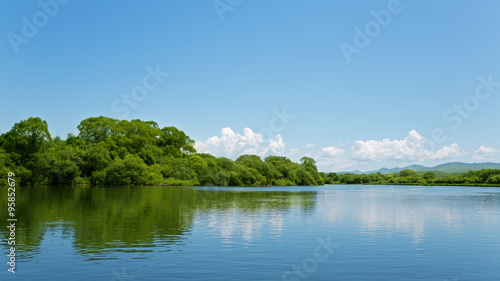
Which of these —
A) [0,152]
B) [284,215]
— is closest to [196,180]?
[0,152]

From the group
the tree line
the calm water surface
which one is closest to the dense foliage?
A: the tree line

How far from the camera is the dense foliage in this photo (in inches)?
3834

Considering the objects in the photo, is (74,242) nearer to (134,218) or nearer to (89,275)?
(89,275)

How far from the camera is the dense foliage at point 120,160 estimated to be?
9738 cm

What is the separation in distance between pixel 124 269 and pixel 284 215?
22.1m

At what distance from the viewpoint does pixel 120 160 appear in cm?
10644

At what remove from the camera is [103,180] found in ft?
333

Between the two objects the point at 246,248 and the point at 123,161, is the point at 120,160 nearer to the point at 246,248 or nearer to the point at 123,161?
the point at 123,161

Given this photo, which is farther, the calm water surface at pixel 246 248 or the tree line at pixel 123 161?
the tree line at pixel 123 161

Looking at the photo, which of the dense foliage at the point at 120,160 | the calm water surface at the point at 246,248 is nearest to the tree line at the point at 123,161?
the dense foliage at the point at 120,160

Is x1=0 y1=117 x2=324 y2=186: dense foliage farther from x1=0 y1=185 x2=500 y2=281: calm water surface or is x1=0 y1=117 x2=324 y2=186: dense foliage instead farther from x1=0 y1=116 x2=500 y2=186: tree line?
x1=0 y1=185 x2=500 y2=281: calm water surface

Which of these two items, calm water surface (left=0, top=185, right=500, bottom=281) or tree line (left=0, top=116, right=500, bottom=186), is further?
tree line (left=0, top=116, right=500, bottom=186)

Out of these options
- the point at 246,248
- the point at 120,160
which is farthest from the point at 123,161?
the point at 246,248

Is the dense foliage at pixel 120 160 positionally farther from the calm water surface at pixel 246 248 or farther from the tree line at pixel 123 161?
the calm water surface at pixel 246 248
